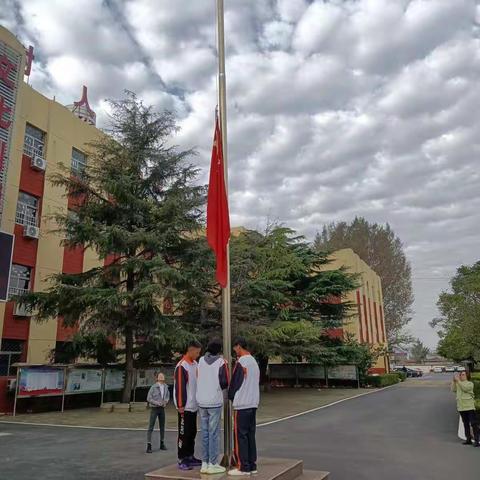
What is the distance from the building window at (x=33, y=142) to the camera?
2481 centimetres

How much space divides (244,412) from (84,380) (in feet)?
49.0

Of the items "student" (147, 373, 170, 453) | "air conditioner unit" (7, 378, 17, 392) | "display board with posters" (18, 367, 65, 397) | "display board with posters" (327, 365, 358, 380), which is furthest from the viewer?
"display board with posters" (327, 365, 358, 380)

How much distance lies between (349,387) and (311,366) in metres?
2.90

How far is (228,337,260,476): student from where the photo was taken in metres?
6.45

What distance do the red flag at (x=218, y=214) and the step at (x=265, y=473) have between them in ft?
8.54

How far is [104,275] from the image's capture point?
1988cm

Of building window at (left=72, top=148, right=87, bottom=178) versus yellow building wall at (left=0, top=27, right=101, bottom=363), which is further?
building window at (left=72, top=148, right=87, bottom=178)

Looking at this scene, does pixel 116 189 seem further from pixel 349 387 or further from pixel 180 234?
pixel 349 387

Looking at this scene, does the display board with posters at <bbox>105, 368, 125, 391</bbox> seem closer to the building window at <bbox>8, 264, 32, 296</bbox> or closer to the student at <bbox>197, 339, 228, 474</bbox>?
the building window at <bbox>8, 264, 32, 296</bbox>

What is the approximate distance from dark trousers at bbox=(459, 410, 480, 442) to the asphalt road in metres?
0.39

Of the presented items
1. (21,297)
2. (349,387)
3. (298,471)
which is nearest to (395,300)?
(349,387)

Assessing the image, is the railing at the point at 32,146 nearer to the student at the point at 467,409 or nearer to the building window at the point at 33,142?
the building window at the point at 33,142

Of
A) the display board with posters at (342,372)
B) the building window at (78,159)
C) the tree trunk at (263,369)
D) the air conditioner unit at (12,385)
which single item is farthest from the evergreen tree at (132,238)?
the display board with posters at (342,372)

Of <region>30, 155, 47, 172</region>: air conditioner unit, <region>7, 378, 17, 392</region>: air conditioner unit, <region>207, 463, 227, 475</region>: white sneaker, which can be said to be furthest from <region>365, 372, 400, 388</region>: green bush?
<region>207, 463, 227, 475</region>: white sneaker
